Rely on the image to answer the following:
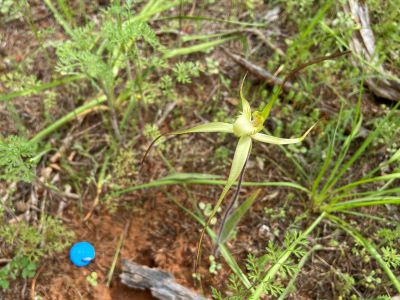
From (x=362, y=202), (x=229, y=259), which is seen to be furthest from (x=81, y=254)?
(x=362, y=202)

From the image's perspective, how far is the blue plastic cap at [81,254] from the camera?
6.02ft

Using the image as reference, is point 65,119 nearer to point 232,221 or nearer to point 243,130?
point 232,221

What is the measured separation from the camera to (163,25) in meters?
2.48

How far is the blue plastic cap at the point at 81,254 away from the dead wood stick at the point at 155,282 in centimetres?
15

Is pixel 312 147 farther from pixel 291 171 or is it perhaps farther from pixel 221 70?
pixel 221 70

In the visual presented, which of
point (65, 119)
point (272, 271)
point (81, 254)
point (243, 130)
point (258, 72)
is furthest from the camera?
point (258, 72)

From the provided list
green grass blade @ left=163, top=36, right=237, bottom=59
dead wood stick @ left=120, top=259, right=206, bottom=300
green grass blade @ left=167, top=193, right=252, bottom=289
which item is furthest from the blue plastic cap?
green grass blade @ left=163, top=36, right=237, bottom=59

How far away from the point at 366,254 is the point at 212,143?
2.93 ft

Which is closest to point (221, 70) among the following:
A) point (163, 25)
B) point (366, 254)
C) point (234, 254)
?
point (163, 25)

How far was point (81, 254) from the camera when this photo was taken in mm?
1836

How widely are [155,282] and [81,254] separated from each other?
36 centimetres

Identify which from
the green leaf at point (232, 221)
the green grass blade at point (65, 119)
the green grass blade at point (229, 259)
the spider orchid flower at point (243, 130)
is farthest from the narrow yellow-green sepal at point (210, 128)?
the green grass blade at point (65, 119)

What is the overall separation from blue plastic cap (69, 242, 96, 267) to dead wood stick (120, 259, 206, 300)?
0.15 meters

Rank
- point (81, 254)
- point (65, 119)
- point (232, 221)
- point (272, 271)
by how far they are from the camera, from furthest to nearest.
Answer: point (65, 119) → point (81, 254) → point (232, 221) → point (272, 271)
